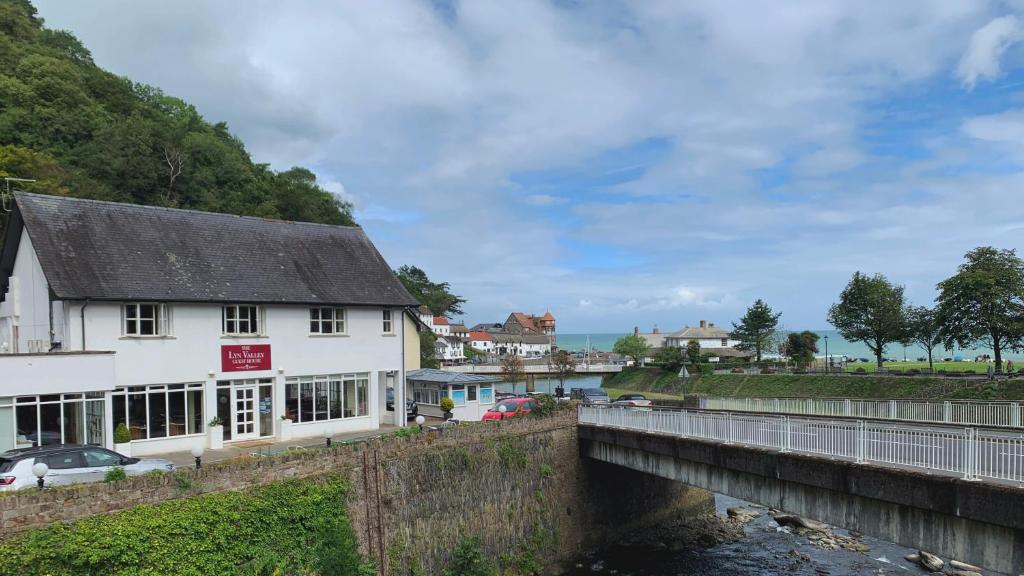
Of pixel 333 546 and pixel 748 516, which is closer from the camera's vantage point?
pixel 333 546

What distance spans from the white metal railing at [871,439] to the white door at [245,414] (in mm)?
14902

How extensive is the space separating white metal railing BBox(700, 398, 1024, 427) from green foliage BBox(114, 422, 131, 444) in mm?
23900

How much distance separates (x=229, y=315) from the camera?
24.2 meters

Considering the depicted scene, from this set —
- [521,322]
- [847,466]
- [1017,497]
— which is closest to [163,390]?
[847,466]

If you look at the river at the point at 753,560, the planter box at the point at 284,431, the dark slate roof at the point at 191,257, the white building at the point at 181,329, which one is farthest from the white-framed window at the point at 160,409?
the river at the point at 753,560

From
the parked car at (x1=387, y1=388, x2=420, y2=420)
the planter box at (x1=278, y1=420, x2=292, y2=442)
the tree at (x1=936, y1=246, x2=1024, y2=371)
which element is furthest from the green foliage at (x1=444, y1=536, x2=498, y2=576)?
the tree at (x1=936, y1=246, x2=1024, y2=371)

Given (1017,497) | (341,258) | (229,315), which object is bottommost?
(1017,497)

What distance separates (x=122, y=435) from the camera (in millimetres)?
20422

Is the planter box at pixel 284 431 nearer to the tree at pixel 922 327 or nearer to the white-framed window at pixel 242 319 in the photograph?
the white-framed window at pixel 242 319

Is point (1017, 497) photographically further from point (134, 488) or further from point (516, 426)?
point (134, 488)

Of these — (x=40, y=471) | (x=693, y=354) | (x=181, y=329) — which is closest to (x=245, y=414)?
(x=181, y=329)

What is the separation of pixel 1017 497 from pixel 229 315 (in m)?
24.0

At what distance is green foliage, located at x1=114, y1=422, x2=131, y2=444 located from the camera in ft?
66.9

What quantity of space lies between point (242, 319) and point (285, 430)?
184 inches
